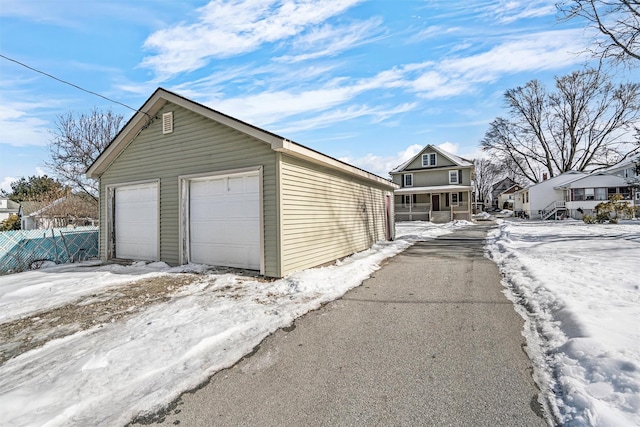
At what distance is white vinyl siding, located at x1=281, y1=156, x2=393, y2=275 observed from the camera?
6.81 m

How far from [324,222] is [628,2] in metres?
14.0

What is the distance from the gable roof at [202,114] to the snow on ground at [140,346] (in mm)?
2799

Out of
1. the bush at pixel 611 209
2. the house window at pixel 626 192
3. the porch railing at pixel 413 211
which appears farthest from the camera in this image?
the porch railing at pixel 413 211

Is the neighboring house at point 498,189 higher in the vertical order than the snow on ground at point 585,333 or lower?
higher

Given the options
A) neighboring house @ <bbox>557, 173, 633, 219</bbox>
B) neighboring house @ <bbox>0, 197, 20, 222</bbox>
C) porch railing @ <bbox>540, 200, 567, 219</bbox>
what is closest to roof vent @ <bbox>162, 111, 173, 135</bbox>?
neighboring house @ <bbox>557, 173, 633, 219</bbox>

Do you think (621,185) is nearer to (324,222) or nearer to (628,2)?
(628,2)

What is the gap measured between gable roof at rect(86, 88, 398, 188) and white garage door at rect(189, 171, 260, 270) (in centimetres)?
103

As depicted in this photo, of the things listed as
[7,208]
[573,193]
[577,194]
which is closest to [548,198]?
[573,193]

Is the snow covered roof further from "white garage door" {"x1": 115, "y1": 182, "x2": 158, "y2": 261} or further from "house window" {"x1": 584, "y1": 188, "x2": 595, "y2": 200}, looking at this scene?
"white garage door" {"x1": 115, "y1": 182, "x2": 158, "y2": 261}

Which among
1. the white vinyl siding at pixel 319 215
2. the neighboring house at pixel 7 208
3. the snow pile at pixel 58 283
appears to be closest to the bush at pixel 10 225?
the snow pile at pixel 58 283

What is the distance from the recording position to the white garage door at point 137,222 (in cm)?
894

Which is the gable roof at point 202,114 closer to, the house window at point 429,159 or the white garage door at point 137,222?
the white garage door at point 137,222

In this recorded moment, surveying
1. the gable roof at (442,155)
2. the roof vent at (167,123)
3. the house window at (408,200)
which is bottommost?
the house window at (408,200)

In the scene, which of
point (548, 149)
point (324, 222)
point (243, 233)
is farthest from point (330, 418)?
point (548, 149)
